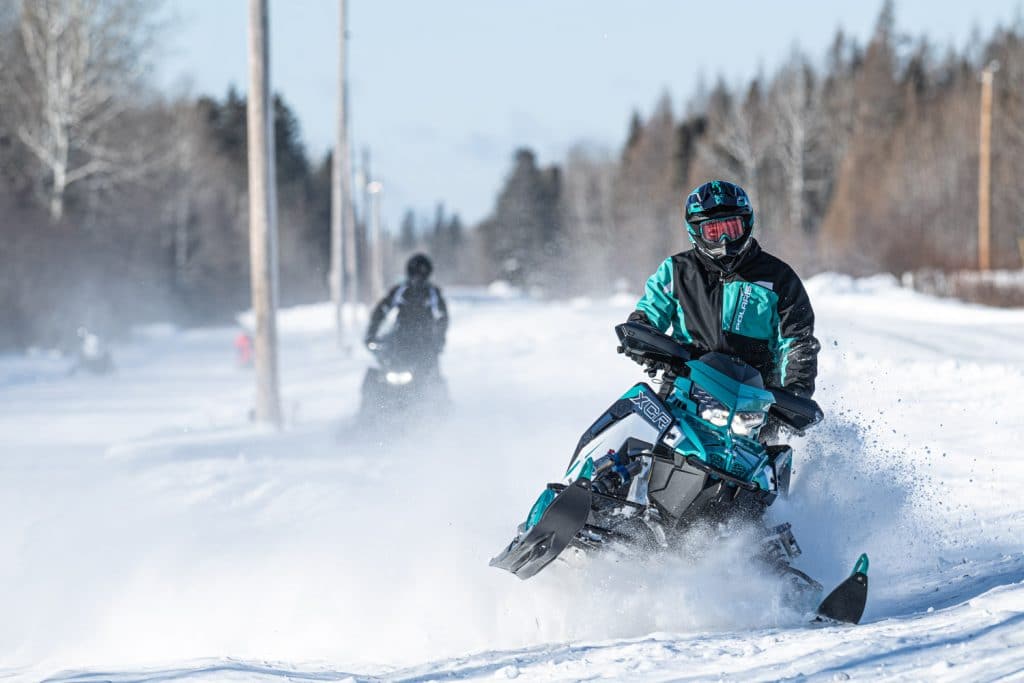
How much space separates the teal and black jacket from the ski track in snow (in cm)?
Answer: 79

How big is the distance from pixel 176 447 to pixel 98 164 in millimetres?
25348

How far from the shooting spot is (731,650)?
4004 millimetres

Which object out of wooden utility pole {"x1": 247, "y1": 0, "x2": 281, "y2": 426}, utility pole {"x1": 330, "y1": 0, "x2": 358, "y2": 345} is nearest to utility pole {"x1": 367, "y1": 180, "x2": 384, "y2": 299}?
utility pole {"x1": 330, "y1": 0, "x2": 358, "y2": 345}

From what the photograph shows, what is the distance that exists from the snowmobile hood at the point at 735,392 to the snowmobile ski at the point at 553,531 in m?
0.72

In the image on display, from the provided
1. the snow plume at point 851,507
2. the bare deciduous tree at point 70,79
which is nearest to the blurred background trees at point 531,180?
the bare deciduous tree at point 70,79

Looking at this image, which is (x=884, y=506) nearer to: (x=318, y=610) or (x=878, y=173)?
(x=318, y=610)

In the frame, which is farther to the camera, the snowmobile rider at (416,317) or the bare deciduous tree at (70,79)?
the bare deciduous tree at (70,79)

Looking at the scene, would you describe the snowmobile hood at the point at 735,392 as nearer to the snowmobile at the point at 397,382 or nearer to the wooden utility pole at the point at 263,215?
the snowmobile at the point at 397,382

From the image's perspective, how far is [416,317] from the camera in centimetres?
1117

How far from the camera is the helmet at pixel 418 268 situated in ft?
36.7

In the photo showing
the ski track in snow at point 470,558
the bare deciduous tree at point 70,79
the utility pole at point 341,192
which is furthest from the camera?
the bare deciduous tree at point 70,79

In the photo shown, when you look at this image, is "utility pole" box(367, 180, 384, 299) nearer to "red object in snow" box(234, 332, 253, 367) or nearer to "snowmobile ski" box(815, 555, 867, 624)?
"red object in snow" box(234, 332, 253, 367)

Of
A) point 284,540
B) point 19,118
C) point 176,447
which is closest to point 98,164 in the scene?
point 19,118

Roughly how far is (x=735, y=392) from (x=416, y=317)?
6.78 m
